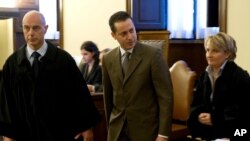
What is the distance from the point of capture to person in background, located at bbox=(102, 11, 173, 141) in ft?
7.75

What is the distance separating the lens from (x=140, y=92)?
2377 millimetres

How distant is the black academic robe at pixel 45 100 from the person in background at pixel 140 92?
29 centimetres

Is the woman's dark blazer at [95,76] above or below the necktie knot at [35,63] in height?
below

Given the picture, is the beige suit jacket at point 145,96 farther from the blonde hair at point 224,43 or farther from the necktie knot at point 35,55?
the necktie knot at point 35,55

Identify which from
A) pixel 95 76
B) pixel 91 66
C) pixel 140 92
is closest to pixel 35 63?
pixel 140 92

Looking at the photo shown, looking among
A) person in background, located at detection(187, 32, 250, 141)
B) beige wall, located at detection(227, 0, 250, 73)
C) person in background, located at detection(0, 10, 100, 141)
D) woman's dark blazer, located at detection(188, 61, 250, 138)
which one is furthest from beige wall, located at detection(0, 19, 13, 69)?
woman's dark blazer, located at detection(188, 61, 250, 138)

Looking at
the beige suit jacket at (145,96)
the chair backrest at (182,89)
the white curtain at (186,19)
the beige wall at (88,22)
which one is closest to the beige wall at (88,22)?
the beige wall at (88,22)

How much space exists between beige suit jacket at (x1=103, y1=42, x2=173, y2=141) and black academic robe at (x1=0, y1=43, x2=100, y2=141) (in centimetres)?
30

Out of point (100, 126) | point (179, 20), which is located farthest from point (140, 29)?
Result: point (100, 126)

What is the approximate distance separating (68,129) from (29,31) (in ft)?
2.18

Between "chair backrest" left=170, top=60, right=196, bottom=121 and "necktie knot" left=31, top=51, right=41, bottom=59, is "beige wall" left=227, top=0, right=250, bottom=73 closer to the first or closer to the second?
"chair backrest" left=170, top=60, right=196, bottom=121

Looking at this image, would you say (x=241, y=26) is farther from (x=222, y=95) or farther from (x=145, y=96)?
(x=145, y=96)

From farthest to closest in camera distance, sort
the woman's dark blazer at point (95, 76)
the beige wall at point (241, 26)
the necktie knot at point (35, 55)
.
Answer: the woman's dark blazer at point (95, 76)
the beige wall at point (241, 26)
the necktie knot at point (35, 55)

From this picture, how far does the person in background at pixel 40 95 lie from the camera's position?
2.42 meters
